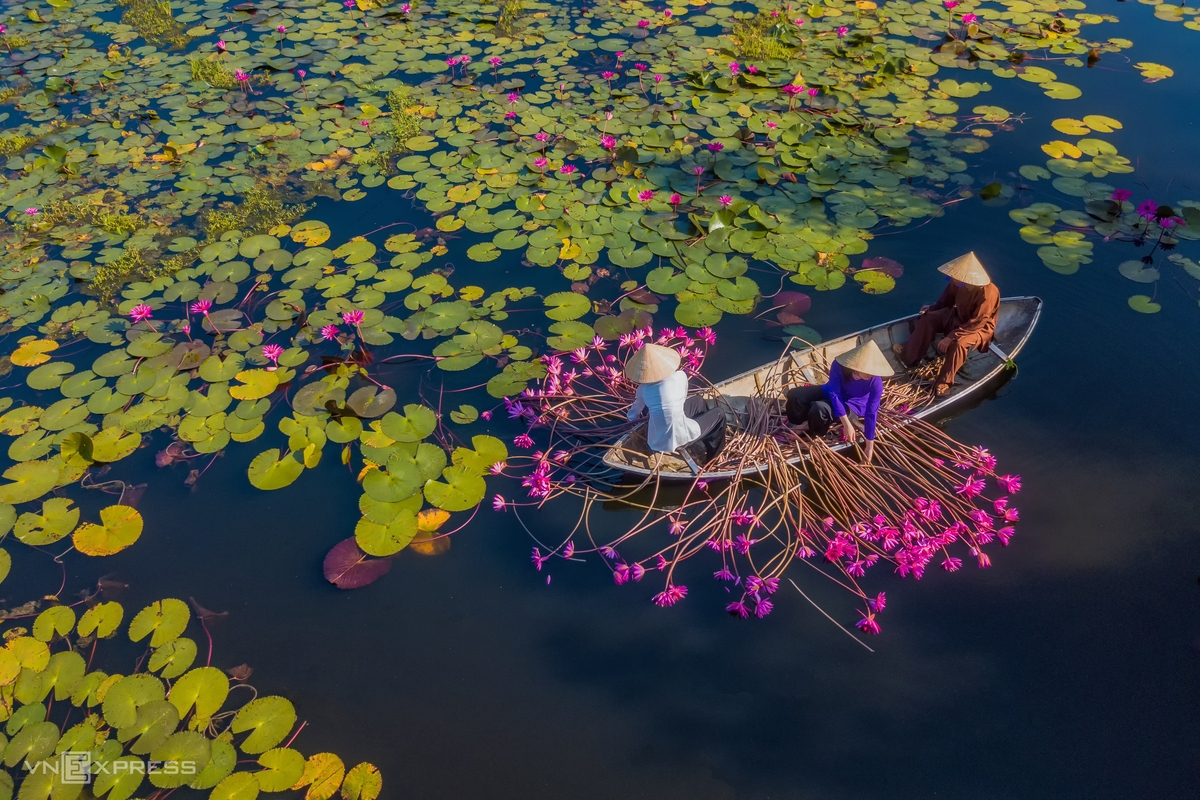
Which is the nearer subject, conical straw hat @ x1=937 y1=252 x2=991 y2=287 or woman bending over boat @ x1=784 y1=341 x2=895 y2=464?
woman bending over boat @ x1=784 y1=341 x2=895 y2=464

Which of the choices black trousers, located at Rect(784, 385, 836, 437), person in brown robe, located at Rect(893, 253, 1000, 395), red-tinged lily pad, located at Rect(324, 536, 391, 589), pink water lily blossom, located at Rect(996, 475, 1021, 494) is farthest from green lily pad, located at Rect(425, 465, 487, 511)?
pink water lily blossom, located at Rect(996, 475, 1021, 494)

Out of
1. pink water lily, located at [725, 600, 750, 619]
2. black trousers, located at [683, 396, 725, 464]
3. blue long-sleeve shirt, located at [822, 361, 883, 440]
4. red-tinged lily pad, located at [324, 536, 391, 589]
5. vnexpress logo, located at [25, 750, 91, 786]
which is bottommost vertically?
vnexpress logo, located at [25, 750, 91, 786]

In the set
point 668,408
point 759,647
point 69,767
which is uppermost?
point 668,408

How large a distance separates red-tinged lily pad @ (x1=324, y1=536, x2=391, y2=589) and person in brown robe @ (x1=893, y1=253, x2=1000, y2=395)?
415 centimetres

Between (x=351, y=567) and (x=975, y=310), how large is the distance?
15.3 feet

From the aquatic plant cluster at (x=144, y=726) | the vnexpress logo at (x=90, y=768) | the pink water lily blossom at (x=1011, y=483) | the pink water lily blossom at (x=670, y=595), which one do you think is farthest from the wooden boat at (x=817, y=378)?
the vnexpress logo at (x=90, y=768)

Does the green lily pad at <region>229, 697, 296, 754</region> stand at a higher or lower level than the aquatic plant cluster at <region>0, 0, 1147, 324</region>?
lower

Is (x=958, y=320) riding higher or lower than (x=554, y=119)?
higher

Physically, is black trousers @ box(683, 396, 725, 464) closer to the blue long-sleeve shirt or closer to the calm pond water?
the blue long-sleeve shirt

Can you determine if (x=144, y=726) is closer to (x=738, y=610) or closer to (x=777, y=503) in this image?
(x=738, y=610)

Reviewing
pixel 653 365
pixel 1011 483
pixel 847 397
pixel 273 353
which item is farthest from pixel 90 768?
pixel 1011 483

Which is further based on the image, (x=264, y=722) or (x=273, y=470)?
(x=273, y=470)

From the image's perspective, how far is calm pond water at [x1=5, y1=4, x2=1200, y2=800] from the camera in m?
3.43

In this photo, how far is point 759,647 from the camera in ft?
12.7
